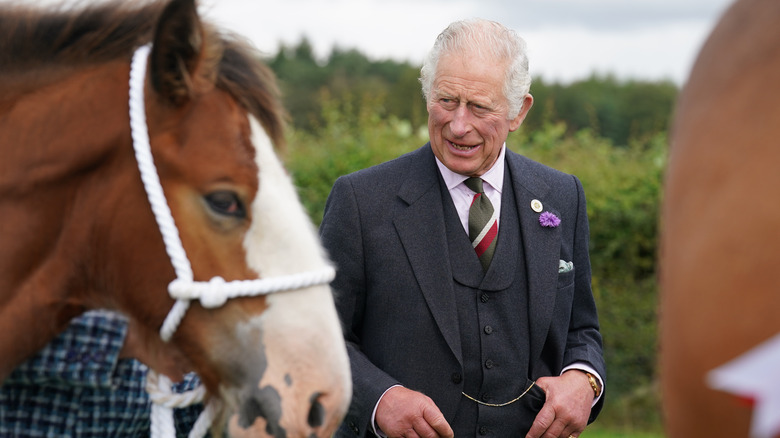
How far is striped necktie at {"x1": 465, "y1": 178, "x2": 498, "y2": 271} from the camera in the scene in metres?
2.81

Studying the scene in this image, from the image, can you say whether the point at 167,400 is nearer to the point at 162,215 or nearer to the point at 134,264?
the point at 134,264

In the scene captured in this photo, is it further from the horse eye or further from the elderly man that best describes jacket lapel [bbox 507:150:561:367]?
the horse eye

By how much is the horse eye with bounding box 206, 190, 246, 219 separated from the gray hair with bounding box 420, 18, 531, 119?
1237 millimetres

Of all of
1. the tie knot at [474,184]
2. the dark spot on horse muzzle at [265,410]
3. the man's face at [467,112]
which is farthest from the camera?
the tie knot at [474,184]

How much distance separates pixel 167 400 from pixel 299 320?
47 centimetres

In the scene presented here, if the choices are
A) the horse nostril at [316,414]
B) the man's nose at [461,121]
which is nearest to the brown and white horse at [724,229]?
the horse nostril at [316,414]

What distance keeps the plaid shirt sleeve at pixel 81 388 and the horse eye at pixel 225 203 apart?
1.48 ft

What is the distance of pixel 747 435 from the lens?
1.43 m

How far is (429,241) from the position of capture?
2.79 metres

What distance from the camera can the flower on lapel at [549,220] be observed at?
9.40 ft

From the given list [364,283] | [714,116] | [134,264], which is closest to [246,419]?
[134,264]

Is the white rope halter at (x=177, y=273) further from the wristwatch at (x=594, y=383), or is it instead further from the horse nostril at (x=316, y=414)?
the wristwatch at (x=594, y=383)

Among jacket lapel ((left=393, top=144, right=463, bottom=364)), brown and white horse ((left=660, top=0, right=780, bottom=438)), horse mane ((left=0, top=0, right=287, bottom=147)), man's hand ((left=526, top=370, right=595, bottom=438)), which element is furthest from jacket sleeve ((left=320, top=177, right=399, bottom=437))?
brown and white horse ((left=660, top=0, right=780, bottom=438))

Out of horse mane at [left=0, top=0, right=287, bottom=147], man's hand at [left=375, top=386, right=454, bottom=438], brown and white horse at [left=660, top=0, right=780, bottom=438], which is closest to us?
brown and white horse at [left=660, top=0, right=780, bottom=438]
